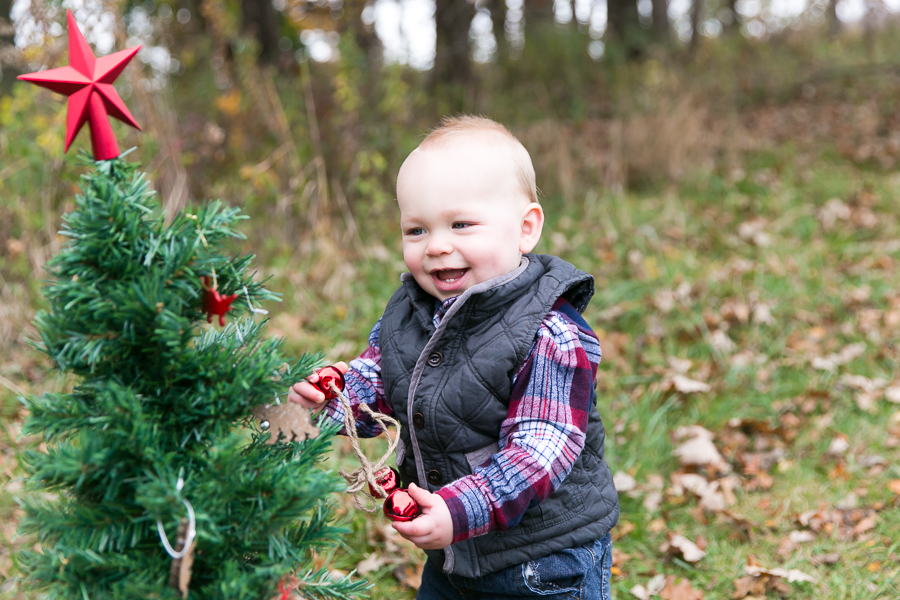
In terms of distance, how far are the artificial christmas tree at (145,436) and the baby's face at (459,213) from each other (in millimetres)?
553

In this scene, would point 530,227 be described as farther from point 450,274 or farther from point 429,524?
point 429,524

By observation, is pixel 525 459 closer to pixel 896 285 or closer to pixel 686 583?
pixel 686 583

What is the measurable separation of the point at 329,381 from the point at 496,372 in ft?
1.29

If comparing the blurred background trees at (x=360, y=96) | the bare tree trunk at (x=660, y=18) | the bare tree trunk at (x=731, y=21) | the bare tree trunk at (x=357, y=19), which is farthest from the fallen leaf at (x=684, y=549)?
the bare tree trunk at (x=731, y=21)

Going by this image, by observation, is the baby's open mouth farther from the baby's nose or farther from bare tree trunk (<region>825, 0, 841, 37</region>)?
bare tree trunk (<region>825, 0, 841, 37</region>)

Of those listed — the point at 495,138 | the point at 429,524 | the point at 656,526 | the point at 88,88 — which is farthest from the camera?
the point at 656,526

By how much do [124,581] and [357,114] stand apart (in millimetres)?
4669

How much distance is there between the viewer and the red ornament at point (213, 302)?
1.33 meters

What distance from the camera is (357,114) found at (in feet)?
17.8

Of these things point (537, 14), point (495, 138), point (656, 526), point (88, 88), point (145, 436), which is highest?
point (537, 14)

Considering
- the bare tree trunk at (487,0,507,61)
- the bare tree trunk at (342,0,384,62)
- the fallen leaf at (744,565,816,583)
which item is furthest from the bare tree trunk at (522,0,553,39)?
the fallen leaf at (744,565,816,583)

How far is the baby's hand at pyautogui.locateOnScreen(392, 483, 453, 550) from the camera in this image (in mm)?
1449

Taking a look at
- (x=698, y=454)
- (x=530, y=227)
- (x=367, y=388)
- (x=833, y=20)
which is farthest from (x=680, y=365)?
(x=833, y=20)

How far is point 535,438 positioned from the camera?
1.59m
